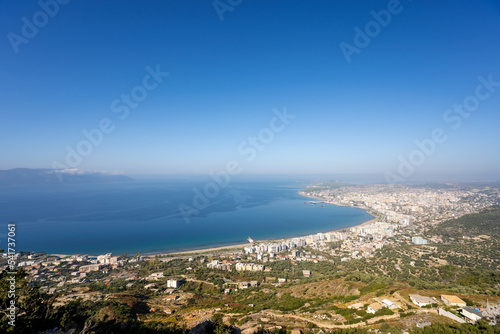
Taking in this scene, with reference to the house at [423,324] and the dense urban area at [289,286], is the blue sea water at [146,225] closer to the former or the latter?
the dense urban area at [289,286]

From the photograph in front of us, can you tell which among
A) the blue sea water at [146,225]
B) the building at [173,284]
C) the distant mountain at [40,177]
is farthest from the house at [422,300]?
the distant mountain at [40,177]

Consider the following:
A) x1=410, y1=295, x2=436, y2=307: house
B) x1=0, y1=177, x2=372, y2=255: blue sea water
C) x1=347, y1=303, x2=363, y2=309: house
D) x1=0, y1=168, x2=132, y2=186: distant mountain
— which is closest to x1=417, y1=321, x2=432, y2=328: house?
x1=410, y1=295, x2=436, y2=307: house

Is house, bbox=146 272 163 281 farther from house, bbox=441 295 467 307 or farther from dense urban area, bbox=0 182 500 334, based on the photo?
house, bbox=441 295 467 307

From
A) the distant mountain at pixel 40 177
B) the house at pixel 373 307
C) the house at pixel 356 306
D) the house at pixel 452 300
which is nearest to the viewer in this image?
the house at pixel 452 300

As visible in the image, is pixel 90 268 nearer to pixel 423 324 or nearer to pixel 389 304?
pixel 389 304

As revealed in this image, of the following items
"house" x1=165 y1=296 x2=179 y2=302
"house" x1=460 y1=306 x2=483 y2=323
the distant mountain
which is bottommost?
"house" x1=165 y1=296 x2=179 y2=302

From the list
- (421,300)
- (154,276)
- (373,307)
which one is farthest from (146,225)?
(421,300)
